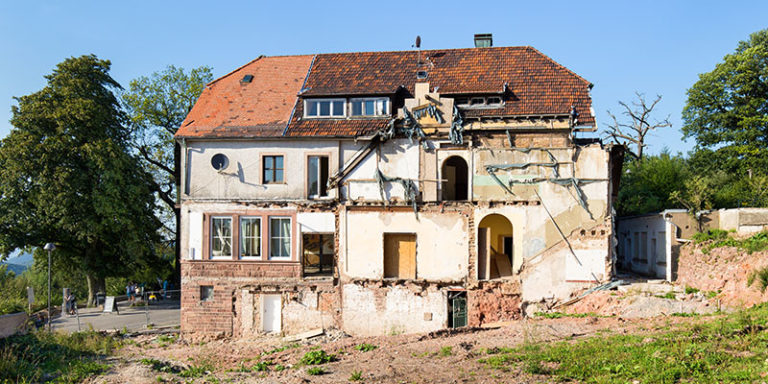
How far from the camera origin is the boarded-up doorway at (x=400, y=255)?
23594 millimetres

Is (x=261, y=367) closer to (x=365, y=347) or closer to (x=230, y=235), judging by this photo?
(x=365, y=347)

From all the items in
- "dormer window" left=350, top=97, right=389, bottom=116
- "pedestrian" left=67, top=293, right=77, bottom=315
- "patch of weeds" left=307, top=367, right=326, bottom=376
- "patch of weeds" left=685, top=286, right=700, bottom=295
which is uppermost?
"dormer window" left=350, top=97, right=389, bottom=116

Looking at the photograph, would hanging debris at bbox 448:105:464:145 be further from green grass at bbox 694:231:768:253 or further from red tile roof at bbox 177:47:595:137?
green grass at bbox 694:231:768:253

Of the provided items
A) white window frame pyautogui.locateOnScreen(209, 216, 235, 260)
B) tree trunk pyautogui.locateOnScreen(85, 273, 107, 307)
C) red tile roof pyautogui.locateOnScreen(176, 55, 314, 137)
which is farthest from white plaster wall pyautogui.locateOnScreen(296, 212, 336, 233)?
tree trunk pyautogui.locateOnScreen(85, 273, 107, 307)

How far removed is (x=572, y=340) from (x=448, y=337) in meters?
4.44

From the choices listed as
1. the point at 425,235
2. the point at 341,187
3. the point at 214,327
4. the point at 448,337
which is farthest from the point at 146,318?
the point at 448,337

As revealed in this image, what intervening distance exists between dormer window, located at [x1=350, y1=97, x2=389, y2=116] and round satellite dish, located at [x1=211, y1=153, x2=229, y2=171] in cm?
544

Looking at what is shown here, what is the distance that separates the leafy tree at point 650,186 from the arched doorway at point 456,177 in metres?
10.7

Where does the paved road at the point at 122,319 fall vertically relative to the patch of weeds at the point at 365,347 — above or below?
below

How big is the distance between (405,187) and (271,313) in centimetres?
725

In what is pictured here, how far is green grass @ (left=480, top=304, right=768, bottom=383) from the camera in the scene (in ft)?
38.0

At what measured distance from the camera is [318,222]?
78.0ft

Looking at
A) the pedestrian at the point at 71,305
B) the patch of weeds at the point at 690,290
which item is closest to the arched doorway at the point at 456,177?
the patch of weeds at the point at 690,290

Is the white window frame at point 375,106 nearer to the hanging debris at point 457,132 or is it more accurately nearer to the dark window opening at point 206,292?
the hanging debris at point 457,132
